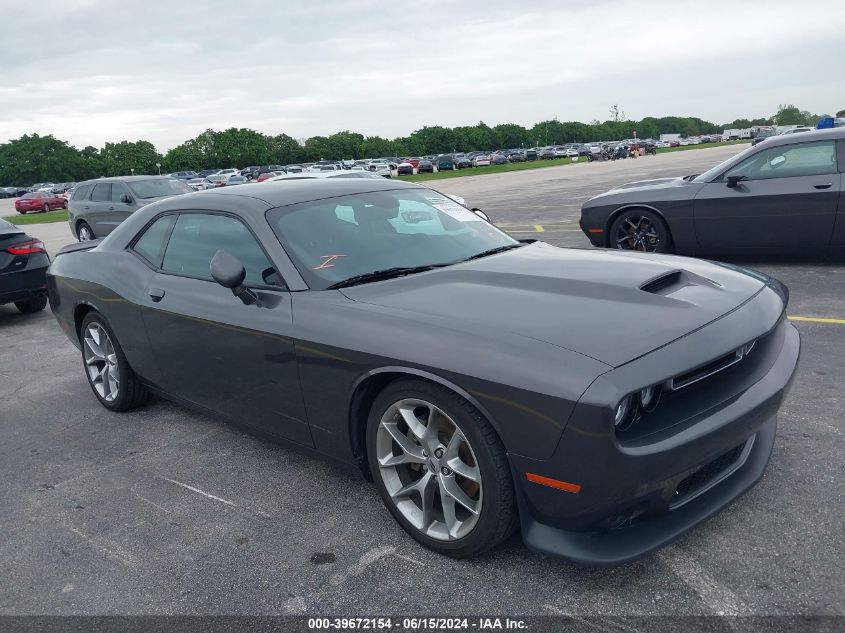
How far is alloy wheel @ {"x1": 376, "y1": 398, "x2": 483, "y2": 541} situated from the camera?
264 centimetres

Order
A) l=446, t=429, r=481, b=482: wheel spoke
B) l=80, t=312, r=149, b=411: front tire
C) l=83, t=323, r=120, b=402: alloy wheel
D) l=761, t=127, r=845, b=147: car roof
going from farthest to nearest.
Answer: l=761, t=127, r=845, b=147: car roof < l=83, t=323, r=120, b=402: alloy wheel < l=80, t=312, r=149, b=411: front tire < l=446, t=429, r=481, b=482: wheel spoke

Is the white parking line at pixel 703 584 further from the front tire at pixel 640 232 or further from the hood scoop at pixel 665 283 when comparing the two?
the front tire at pixel 640 232

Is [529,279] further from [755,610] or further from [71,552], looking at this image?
[71,552]

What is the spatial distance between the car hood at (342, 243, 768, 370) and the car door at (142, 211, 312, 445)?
472mm

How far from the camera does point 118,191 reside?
49.6 feet

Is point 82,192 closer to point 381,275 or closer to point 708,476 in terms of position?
point 381,275

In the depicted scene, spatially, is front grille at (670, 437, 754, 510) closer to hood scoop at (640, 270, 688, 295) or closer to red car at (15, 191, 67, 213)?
hood scoop at (640, 270, 688, 295)

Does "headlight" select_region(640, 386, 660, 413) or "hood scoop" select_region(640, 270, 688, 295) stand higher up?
"hood scoop" select_region(640, 270, 688, 295)

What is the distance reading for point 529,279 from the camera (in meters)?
3.10

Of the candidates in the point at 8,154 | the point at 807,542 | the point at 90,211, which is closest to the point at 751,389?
the point at 807,542

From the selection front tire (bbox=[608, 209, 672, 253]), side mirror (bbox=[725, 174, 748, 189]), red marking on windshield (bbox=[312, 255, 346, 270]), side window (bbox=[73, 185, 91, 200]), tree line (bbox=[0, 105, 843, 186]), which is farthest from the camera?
tree line (bbox=[0, 105, 843, 186])

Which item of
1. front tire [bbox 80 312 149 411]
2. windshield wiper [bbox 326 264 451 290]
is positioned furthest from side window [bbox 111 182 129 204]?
windshield wiper [bbox 326 264 451 290]

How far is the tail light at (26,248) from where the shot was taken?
25.8 ft

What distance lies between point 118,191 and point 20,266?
7.82 meters
